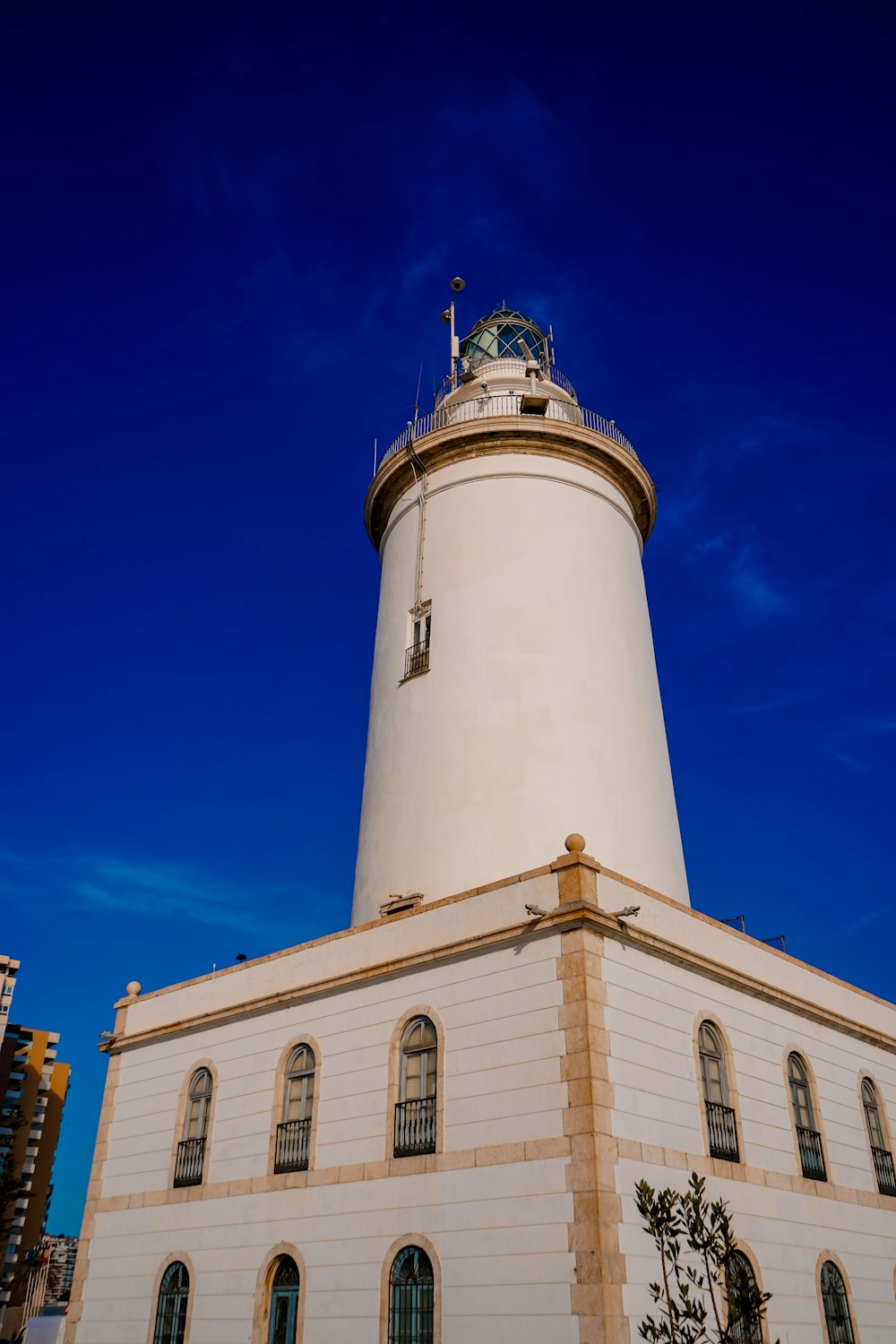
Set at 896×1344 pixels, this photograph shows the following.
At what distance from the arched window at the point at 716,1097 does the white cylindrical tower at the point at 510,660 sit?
408 centimetres

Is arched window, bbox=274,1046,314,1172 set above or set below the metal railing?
below

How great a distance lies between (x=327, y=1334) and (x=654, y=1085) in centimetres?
593

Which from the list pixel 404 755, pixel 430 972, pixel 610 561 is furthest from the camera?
pixel 610 561

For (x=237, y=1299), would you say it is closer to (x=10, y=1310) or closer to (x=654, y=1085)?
(x=654, y=1085)

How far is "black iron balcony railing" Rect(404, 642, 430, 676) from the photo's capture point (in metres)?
23.8

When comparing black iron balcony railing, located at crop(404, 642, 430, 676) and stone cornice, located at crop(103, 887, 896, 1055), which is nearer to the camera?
stone cornice, located at crop(103, 887, 896, 1055)

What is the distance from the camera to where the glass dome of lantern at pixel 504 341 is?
1227 inches

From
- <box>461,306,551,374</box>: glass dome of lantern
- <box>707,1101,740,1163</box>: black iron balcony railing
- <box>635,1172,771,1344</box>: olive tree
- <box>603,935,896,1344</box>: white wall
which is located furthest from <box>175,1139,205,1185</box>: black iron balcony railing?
<box>461,306,551,374</box>: glass dome of lantern

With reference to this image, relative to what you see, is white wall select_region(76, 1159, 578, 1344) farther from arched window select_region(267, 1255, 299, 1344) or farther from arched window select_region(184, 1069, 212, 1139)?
arched window select_region(184, 1069, 212, 1139)

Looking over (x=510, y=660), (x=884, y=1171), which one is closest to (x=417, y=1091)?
(x=510, y=660)

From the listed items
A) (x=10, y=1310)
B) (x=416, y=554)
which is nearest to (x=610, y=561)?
(x=416, y=554)

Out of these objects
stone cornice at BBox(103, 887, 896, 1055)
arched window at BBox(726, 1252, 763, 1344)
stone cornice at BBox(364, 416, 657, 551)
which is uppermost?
stone cornice at BBox(364, 416, 657, 551)

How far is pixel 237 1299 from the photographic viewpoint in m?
18.0

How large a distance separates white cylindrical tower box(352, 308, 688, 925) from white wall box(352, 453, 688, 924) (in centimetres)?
4
